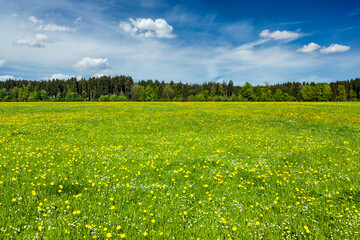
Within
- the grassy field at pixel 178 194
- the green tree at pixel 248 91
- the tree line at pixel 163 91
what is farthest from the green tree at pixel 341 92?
the grassy field at pixel 178 194

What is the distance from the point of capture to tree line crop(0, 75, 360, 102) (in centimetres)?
11731

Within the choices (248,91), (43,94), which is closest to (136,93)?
(43,94)

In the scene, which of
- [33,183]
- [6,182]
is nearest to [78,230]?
[33,183]

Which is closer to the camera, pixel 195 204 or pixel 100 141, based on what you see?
pixel 195 204

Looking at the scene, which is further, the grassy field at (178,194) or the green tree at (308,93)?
the green tree at (308,93)

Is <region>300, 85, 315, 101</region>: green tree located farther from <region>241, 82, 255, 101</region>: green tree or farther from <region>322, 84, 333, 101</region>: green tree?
<region>241, 82, 255, 101</region>: green tree

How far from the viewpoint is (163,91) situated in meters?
139

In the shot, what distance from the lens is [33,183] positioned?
5.99 metres

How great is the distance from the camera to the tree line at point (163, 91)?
117 m

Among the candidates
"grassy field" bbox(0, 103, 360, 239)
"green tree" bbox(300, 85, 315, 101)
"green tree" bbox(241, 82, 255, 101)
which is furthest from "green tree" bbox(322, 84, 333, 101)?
"grassy field" bbox(0, 103, 360, 239)

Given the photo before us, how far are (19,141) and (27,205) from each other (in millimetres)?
9401

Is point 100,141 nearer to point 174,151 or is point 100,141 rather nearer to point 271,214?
point 174,151

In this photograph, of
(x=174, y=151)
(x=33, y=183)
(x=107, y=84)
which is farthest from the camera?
(x=107, y=84)

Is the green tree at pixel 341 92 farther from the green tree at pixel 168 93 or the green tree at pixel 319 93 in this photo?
the green tree at pixel 168 93
